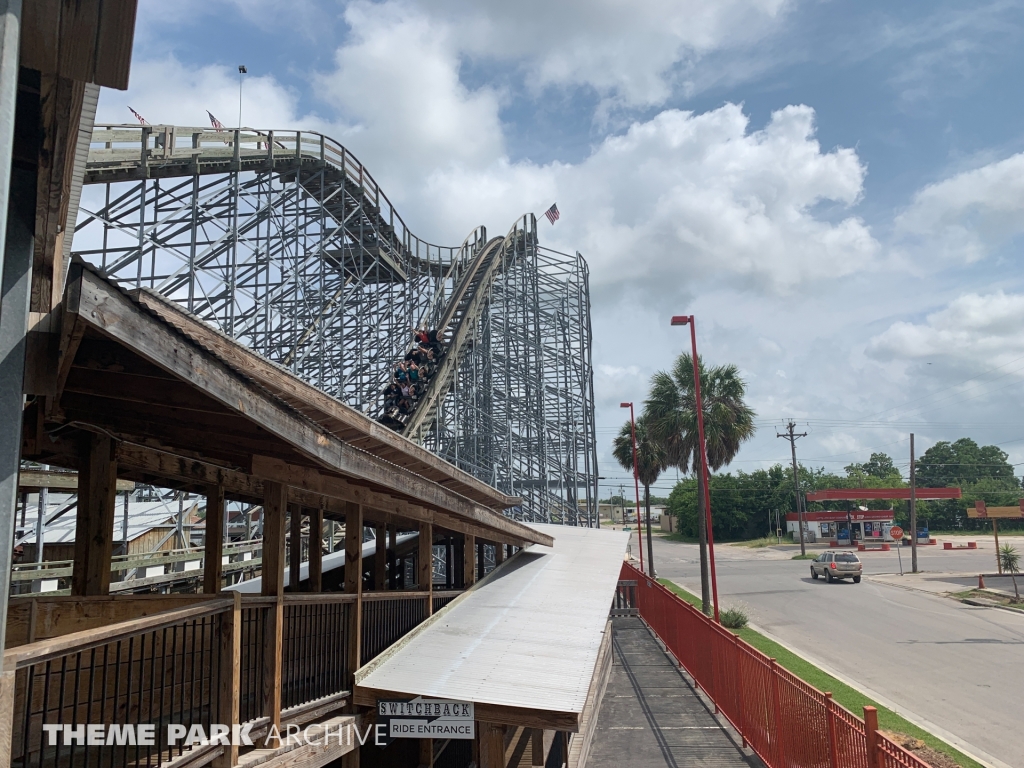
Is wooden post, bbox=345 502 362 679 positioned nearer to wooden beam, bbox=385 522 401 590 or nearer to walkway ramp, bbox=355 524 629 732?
walkway ramp, bbox=355 524 629 732

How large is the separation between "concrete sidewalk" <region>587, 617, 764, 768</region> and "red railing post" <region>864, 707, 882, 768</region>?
2.96 m

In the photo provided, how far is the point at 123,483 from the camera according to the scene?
12961 millimetres

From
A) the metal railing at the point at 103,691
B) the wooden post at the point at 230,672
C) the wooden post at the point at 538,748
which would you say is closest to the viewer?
the metal railing at the point at 103,691

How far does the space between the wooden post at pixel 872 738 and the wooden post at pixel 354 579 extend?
12.2ft

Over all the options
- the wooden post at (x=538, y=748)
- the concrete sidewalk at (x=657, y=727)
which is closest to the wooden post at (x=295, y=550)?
the wooden post at (x=538, y=748)

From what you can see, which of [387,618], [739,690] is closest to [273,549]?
[387,618]

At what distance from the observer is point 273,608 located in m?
4.78

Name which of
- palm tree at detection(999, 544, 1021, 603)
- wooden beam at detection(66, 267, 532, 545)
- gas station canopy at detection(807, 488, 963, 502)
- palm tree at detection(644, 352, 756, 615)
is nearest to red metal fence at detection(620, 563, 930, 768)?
wooden beam at detection(66, 267, 532, 545)

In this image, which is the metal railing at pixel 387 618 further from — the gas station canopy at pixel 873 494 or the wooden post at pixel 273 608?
the gas station canopy at pixel 873 494

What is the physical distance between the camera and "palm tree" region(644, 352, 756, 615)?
23062 mm

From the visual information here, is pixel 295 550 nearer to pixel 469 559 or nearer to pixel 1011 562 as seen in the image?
pixel 469 559

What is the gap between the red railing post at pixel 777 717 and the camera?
7050mm

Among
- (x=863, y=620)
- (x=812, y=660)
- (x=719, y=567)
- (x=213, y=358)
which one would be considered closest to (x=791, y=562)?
(x=719, y=567)

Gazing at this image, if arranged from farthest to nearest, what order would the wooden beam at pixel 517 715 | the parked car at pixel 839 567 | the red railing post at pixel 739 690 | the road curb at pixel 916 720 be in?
the parked car at pixel 839 567
the road curb at pixel 916 720
the red railing post at pixel 739 690
the wooden beam at pixel 517 715
